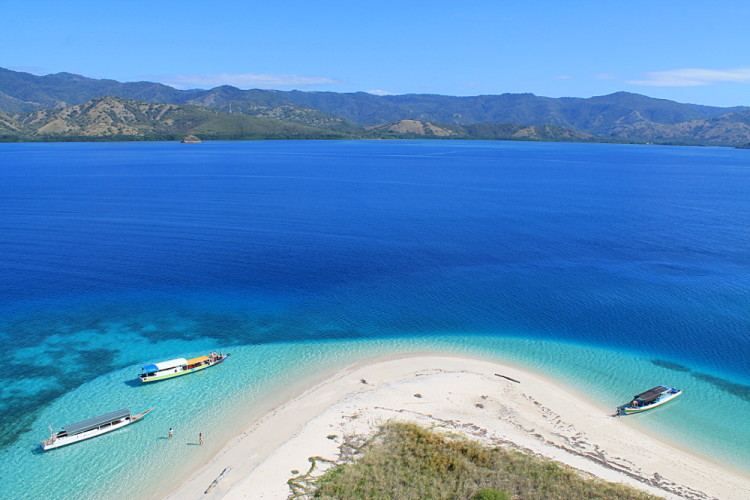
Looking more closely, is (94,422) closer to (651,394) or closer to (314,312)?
(314,312)

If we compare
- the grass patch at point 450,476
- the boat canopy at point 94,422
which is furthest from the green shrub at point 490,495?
the boat canopy at point 94,422

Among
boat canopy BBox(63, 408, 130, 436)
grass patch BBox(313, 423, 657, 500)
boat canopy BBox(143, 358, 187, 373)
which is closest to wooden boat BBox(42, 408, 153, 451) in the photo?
boat canopy BBox(63, 408, 130, 436)

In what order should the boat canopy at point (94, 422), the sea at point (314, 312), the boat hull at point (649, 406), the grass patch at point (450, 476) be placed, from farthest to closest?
1. the boat hull at point (649, 406)
2. the sea at point (314, 312)
3. the boat canopy at point (94, 422)
4. the grass patch at point (450, 476)

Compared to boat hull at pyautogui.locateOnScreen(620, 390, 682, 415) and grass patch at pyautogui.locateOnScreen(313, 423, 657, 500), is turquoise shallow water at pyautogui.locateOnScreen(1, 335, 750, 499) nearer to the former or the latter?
boat hull at pyautogui.locateOnScreen(620, 390, 682, 415)

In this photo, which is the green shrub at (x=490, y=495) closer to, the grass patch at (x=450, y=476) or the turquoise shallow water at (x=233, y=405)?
the grass patch at (x=450, y=476)

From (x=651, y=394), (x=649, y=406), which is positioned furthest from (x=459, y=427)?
(x=651, y=394)

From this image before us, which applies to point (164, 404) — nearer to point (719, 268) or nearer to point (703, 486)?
point (703, 486)
